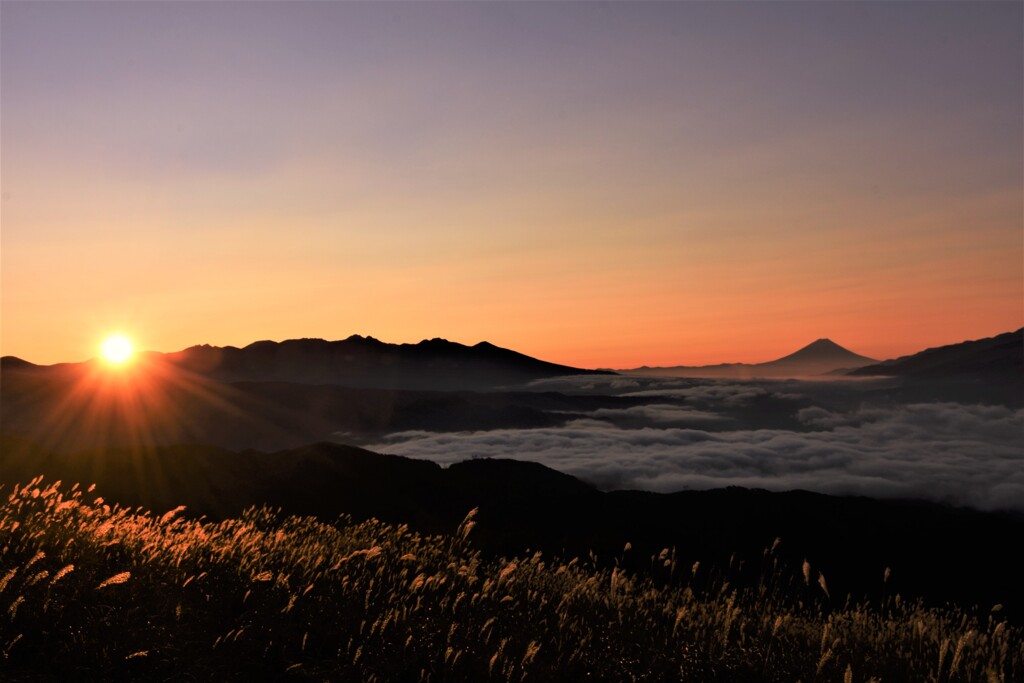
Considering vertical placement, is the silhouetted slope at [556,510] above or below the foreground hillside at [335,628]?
below

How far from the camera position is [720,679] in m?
6.43

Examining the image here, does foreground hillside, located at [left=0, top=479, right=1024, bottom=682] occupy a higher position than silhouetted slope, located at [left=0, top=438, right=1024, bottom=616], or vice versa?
foreground hillside, located at [left=0, top=479, right=1024, bottom=682]

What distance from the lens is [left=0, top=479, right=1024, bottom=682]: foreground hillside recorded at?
5.64 meters

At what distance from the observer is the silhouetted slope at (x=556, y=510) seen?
45.0 m

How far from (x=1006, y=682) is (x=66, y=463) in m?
48.8

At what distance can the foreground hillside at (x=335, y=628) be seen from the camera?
5.64m

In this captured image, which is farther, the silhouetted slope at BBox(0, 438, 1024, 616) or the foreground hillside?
the silhouetted slope at BBox(0, 438, 1024, 616)

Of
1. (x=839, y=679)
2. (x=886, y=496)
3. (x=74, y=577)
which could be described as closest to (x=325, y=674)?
(x=74, y=577)

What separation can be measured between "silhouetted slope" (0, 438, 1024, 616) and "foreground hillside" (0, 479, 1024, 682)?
2646 cm

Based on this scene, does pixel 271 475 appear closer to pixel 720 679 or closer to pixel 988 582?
pixel 720 679

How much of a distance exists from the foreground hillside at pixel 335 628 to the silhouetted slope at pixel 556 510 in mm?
26460

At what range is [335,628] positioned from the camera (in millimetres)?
6453

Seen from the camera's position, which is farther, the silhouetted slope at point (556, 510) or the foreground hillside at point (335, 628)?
the silhouetted slope at point (556, 510)

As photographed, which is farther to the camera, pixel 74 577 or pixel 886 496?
pixel 886 496
